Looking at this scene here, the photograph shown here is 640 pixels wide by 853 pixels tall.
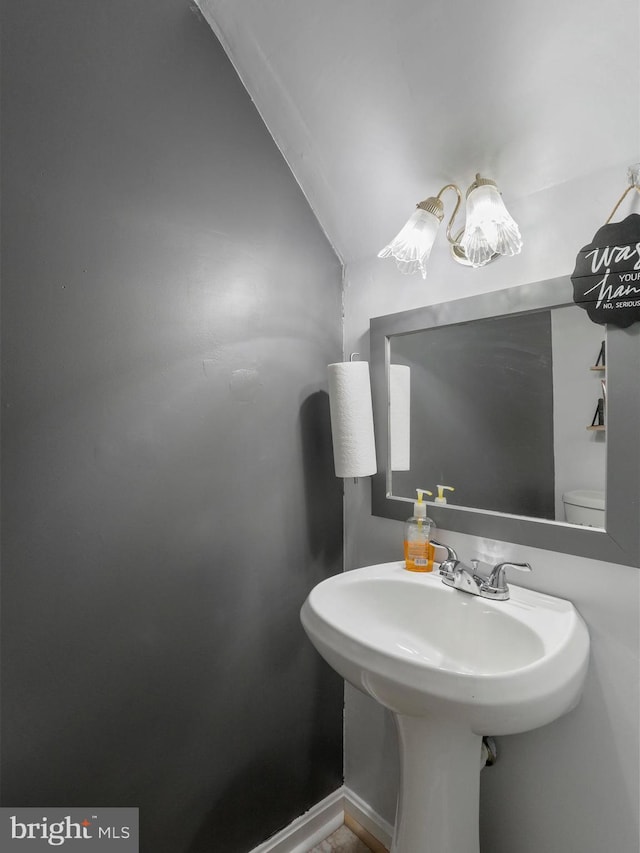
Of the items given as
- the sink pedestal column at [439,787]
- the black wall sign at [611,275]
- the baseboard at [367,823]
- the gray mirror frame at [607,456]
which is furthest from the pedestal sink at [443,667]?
the black wall sign at [611,275]

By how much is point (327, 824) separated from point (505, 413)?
135 centimetres

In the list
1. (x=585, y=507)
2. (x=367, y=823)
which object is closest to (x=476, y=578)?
(x=585, y=507)

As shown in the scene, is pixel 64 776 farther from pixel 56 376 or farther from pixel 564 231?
pixel 564 231

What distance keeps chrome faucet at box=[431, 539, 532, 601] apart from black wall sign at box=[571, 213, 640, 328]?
0.54 meters

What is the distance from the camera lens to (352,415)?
1.17 metres

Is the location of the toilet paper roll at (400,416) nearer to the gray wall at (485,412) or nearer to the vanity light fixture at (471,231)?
the gray wall at (485,412)

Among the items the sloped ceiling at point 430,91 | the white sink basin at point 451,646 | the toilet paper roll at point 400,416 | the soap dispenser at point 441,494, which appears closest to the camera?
the white sink basin at point 451,646

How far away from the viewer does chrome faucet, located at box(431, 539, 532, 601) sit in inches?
36.3

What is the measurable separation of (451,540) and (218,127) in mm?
1214

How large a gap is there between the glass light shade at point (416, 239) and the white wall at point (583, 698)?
12 centimetres

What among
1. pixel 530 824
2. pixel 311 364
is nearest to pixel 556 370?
pixel 311 364

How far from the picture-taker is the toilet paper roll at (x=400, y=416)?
1.25 m

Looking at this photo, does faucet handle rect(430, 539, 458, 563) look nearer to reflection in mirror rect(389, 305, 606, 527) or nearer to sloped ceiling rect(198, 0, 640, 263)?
reflection in mirror rect(389, 305, 606, 527)

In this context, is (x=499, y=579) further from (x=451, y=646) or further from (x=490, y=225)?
(x=490, y=225)
